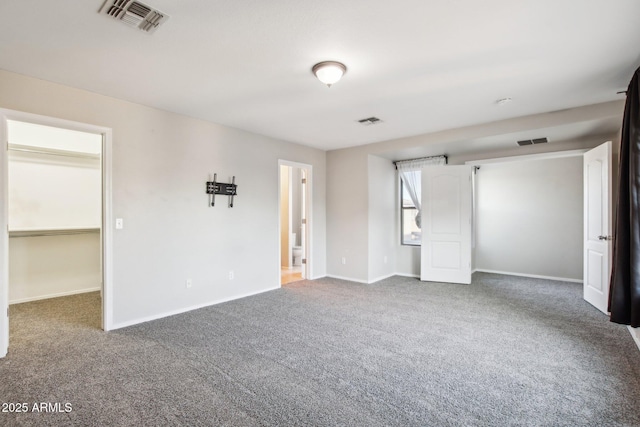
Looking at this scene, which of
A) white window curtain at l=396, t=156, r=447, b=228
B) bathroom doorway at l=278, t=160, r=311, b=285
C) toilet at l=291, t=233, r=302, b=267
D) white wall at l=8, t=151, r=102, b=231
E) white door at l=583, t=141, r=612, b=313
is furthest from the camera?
toilet at l=291, t=233, r=302, b=267

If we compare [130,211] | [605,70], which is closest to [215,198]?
[130,211]

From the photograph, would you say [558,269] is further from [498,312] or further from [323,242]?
[323,242]

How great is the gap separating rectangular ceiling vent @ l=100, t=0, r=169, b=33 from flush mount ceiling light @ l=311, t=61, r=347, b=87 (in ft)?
3.83

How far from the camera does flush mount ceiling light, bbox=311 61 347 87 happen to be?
8.43 feet

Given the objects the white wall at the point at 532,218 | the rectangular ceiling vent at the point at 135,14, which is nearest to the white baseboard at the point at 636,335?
the white wall at the point at 532,218

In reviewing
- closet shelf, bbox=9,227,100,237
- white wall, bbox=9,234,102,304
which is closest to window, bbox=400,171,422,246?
white wall, bbox=9,234,102,304

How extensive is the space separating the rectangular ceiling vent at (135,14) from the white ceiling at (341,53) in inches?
2.3

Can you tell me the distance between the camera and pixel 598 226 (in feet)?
12.8

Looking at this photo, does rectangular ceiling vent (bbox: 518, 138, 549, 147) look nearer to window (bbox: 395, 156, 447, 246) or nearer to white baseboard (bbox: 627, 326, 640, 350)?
window (bbox: 395, 156, 447, 246)

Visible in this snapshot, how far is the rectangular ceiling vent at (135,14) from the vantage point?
188 centimetres

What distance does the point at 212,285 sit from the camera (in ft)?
13.9

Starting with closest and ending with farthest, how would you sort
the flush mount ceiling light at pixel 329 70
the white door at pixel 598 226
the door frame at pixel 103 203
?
1. the flush mount ceiling light at pixel 329 70
2. the door frame at pixel 103 203
3. the white door at pixel 598 226

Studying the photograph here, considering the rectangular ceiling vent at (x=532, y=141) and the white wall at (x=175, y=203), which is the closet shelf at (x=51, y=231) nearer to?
the white wall at (x=175, y=203)

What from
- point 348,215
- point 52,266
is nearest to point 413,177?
point 348,215
